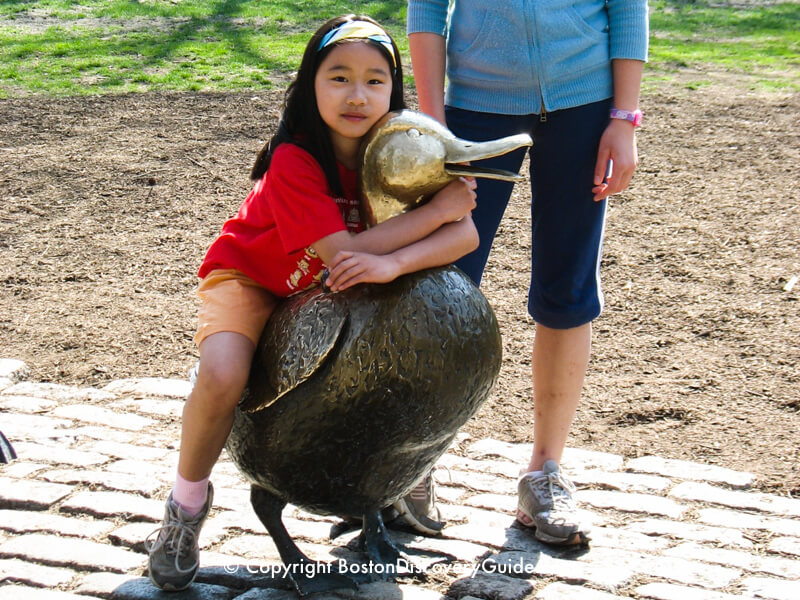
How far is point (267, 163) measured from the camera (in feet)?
8.80

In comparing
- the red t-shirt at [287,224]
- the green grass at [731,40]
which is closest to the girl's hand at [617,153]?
the red t-shirt at [287,224]

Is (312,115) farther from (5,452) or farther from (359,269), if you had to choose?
(5,452)

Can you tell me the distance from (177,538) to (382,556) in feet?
1.89

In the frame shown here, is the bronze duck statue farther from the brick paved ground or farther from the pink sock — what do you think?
the brick paved ground

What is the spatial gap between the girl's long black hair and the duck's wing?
12.4 inches

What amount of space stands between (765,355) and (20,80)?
7.12 m

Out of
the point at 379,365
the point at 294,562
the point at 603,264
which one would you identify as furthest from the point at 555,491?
the point at 603,264

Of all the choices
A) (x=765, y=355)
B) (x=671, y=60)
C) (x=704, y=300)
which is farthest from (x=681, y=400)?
(x=671, y=60)

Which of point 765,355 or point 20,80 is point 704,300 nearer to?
point 765,355

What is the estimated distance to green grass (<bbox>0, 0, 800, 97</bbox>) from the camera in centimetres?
900

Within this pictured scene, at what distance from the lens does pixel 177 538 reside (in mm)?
2664

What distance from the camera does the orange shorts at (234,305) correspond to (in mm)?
2560

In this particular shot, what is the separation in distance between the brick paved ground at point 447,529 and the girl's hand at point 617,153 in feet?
3.64

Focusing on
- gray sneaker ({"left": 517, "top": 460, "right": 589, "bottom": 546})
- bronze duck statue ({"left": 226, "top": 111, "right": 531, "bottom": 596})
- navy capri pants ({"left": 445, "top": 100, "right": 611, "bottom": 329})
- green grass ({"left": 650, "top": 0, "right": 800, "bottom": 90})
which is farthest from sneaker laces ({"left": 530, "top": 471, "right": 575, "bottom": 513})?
green grass ({"left": 650, "top": 0, "right": 800, "bottom": 90})
